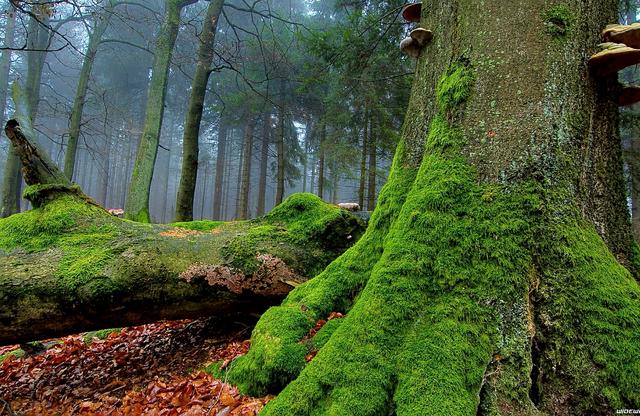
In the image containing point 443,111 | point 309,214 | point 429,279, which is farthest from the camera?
point 309,214

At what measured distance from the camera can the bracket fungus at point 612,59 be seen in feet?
6.87

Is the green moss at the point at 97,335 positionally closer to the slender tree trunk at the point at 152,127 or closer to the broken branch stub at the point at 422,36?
the slender tree trunk at the point at 152,127

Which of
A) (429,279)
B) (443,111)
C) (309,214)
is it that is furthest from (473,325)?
(309,214)

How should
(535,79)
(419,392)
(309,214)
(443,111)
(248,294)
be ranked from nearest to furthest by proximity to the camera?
(419,392)
(535,79)
(443,111)
(248,294)
(309,214)

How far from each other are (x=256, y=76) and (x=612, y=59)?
19.2 m

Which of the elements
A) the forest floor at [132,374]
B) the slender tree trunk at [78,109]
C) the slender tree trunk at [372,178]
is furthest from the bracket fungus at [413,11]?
the slender tree trunk at [78,109]

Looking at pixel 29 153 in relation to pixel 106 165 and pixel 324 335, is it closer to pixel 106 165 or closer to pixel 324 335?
pixel 324 335

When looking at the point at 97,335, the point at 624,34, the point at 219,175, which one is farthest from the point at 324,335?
the point at 219,175

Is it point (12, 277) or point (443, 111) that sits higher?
point (443, 111)

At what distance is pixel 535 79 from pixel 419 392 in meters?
2.01

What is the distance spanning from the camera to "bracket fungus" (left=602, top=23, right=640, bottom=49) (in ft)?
7.25

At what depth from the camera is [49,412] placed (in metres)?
3.17

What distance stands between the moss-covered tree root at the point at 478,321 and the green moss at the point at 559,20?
911 millimetres

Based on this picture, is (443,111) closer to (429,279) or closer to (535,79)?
(535,79)
